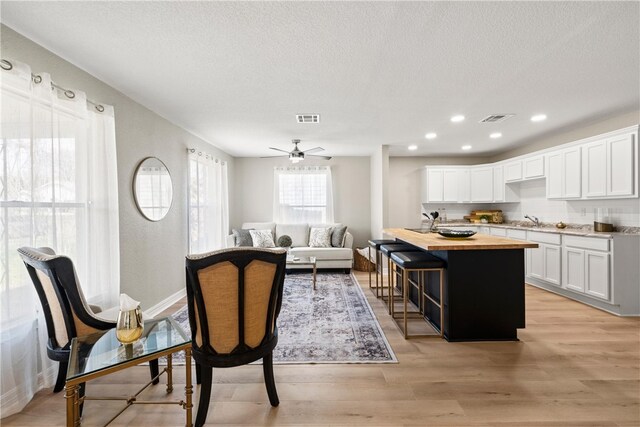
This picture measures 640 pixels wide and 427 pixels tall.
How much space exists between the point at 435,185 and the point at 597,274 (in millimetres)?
3013

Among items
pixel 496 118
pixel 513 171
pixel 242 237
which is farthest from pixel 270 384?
pixel 513 171

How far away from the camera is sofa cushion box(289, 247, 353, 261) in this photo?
5473 mm

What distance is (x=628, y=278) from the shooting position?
3309 mm

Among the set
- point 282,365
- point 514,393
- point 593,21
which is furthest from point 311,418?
point 593,21

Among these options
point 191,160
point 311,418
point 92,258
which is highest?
point 191,160

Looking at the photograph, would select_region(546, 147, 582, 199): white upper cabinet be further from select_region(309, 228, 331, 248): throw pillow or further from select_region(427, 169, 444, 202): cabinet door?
select_region(309, 228, 331, 248): throw pillow

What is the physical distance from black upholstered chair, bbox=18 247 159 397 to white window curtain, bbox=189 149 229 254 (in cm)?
252

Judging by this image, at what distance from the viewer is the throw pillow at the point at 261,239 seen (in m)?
5.71

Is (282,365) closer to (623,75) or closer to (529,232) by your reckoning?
(623,75)

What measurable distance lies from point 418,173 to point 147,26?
5.65m

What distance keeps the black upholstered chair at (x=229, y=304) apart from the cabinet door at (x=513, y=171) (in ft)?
17.0

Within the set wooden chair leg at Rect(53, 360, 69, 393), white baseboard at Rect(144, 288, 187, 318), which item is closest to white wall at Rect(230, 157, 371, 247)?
white baseboard at Rect(144, 288, 187, 318)

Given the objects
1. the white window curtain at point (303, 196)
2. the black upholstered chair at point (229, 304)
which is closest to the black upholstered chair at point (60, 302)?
the black upholstered chair at point (229, 304)

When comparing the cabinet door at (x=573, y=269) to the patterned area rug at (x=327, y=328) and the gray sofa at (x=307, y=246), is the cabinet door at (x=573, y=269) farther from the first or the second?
the gray sofa at (x=307, y=246)
